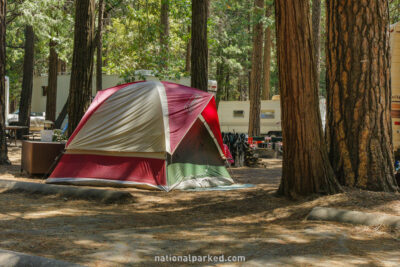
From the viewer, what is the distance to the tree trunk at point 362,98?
625 cm

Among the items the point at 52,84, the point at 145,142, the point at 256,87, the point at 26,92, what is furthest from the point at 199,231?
the point at 52,84

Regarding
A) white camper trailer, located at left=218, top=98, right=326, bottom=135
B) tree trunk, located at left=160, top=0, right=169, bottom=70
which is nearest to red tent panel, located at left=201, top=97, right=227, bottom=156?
tree trunk, located at left=160, top=0, right=169, bottom=70

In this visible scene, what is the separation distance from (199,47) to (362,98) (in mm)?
6349

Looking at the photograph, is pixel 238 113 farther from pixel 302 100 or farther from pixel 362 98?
pixel 302 100

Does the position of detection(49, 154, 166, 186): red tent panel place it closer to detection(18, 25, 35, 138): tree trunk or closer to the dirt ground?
the dirt ground

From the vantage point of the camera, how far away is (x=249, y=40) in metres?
36.5

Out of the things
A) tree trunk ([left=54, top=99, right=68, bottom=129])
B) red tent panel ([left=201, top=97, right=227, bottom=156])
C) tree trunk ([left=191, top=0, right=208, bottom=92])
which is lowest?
red tent panel ([left=201, top=97, right=227, bottom=156])

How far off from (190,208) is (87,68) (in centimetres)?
512

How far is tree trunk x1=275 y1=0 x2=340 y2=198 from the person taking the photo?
617cm

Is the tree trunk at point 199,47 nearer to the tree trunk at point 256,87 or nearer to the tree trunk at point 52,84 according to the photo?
the tree trunk at point 256,87

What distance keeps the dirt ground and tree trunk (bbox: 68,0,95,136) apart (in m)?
3.56

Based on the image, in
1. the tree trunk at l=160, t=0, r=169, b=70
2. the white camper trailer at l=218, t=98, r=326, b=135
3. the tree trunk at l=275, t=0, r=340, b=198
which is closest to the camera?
the tree trunk at l=275, t=0, r=340, b=198

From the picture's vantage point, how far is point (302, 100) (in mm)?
6180

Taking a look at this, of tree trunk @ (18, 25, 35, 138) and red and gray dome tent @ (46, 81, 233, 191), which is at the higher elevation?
tree trunk @ (18, 25, 35, 138)
